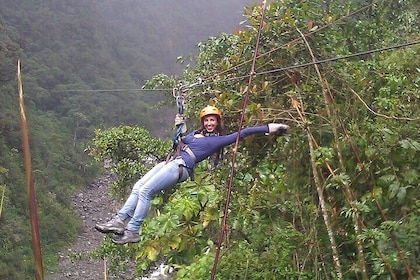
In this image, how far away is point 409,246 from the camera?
6.39 ft

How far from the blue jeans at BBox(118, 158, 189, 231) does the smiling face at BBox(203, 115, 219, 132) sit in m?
0.24

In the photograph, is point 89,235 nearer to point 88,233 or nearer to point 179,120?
point 88,233

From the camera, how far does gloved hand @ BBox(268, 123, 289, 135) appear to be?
2.58 meters

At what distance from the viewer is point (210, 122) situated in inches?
112

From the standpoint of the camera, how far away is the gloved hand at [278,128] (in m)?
2.58

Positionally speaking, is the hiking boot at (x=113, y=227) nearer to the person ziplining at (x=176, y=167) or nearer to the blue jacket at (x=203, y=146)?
the person ziplining at (x=176, y=167)

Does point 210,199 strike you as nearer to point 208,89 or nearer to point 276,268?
point 276,268

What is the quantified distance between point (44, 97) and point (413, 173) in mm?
32476

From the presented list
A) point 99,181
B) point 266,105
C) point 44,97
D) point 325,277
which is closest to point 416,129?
point 325,277

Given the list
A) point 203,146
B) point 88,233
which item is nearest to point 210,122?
point 203,146

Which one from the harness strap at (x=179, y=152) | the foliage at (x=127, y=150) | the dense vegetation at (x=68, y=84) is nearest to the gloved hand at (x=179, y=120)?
the harness strap at (x=179, y=152)

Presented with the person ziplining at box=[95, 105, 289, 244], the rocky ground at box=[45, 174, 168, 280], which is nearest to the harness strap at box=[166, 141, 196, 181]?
the person ziplining at box=[95, 105, 289, 244]

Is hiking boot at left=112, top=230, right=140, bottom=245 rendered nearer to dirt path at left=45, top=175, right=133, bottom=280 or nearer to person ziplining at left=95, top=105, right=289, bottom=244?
person ziplining at left=95, top=105, right=289, bottom=244

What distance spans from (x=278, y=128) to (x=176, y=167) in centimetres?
56
